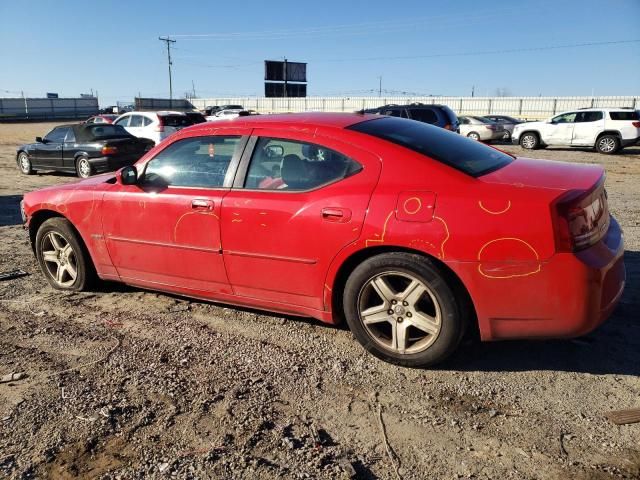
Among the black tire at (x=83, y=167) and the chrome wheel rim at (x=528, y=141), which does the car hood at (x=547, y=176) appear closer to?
the black tire at (x=83, y=167)

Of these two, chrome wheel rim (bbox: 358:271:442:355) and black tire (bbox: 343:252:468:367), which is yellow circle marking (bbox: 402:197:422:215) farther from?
chrome wheel rim (bbox: 358:271:442:355)

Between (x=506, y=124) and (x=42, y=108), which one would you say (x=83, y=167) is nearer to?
(x=506, y=124)

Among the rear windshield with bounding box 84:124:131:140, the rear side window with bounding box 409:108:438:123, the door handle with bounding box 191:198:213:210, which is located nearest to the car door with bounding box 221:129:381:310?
the door handle with bounding box 191:198:213:210

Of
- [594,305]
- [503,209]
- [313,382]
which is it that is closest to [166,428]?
[313,382]

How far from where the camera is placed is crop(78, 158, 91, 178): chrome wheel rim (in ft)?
42.3

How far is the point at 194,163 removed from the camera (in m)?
4.00

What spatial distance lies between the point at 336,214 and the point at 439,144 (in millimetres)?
902

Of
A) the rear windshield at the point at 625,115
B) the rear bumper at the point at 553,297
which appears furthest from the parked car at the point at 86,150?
the rear windshield at the point at 625,115

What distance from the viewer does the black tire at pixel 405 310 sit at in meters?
3.07

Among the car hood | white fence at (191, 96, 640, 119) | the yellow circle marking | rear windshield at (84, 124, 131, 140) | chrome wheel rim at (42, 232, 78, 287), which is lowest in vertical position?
chrome wheel rim at (42, 232, 78, 287)

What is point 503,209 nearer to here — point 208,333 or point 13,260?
point 208,333

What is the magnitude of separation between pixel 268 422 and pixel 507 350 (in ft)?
5.59

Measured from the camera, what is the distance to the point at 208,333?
12.8 feet

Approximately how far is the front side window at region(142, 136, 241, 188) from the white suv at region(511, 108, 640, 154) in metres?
19.3
